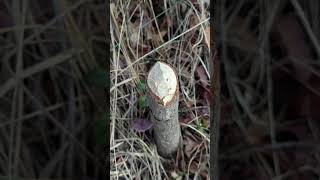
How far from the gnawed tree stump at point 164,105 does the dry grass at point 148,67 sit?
0.06ft

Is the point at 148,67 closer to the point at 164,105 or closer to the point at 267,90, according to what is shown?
the point at 164,105

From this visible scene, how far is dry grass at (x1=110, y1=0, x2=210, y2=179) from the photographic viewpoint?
5.60 ft

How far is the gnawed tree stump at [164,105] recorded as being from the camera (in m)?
1.70

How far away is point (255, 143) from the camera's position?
82.7 inches

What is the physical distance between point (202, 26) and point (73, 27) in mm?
591

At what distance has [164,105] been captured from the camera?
1713 millimetres

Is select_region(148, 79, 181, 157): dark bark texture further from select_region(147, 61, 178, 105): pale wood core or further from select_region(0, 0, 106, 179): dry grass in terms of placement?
select_region(0, 0, 106, 179): dry grass

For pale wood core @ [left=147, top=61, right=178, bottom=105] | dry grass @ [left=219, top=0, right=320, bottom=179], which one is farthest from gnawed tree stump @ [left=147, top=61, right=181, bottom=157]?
dry grass @ [left=219, top=0, right=320, bottom=179]

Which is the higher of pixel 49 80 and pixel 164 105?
pixel 49 80

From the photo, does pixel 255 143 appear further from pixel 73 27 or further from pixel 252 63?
pixel 73 27

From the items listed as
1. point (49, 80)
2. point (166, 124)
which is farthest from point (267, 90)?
point (49, 80)

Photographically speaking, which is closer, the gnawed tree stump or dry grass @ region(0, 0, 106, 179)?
the gnawed tree stump

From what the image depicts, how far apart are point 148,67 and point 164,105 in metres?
0.11

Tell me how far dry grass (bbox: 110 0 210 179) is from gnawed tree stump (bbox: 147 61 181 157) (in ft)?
0.06
